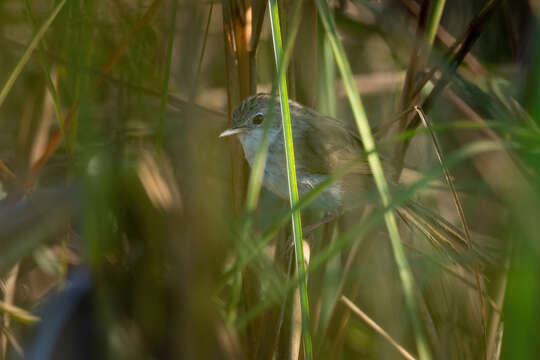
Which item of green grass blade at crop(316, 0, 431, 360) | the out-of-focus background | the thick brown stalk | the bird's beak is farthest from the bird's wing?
green grass blade at crop(316, 0, 431, 360)

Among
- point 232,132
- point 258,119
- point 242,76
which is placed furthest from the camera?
point 258,119

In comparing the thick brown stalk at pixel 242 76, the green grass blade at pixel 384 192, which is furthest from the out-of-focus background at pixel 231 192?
the green grass blade at pixel 384 192

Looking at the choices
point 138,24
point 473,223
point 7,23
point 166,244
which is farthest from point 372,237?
point 7,23

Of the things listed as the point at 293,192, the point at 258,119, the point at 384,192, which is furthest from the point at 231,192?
the point at 384,192

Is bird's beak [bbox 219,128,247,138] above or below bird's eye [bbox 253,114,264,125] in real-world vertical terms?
below

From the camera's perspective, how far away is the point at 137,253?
148 cm

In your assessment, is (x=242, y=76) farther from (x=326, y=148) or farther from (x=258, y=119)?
(x=326, y=148)

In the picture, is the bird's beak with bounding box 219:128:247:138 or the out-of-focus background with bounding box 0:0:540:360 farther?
the bird's beak with bounding box 219:128:247:138

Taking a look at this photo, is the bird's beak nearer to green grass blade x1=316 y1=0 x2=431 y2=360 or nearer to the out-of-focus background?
the out-of-focus background

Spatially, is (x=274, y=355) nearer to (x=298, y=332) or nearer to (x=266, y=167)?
(x=298, y=332)

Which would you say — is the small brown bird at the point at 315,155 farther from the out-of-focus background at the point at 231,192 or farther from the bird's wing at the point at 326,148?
the out-of-focus background at the point at 231,192

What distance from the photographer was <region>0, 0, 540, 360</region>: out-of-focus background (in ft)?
4.04

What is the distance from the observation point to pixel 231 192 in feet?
7.93

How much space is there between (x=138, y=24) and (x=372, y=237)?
1.30 m
